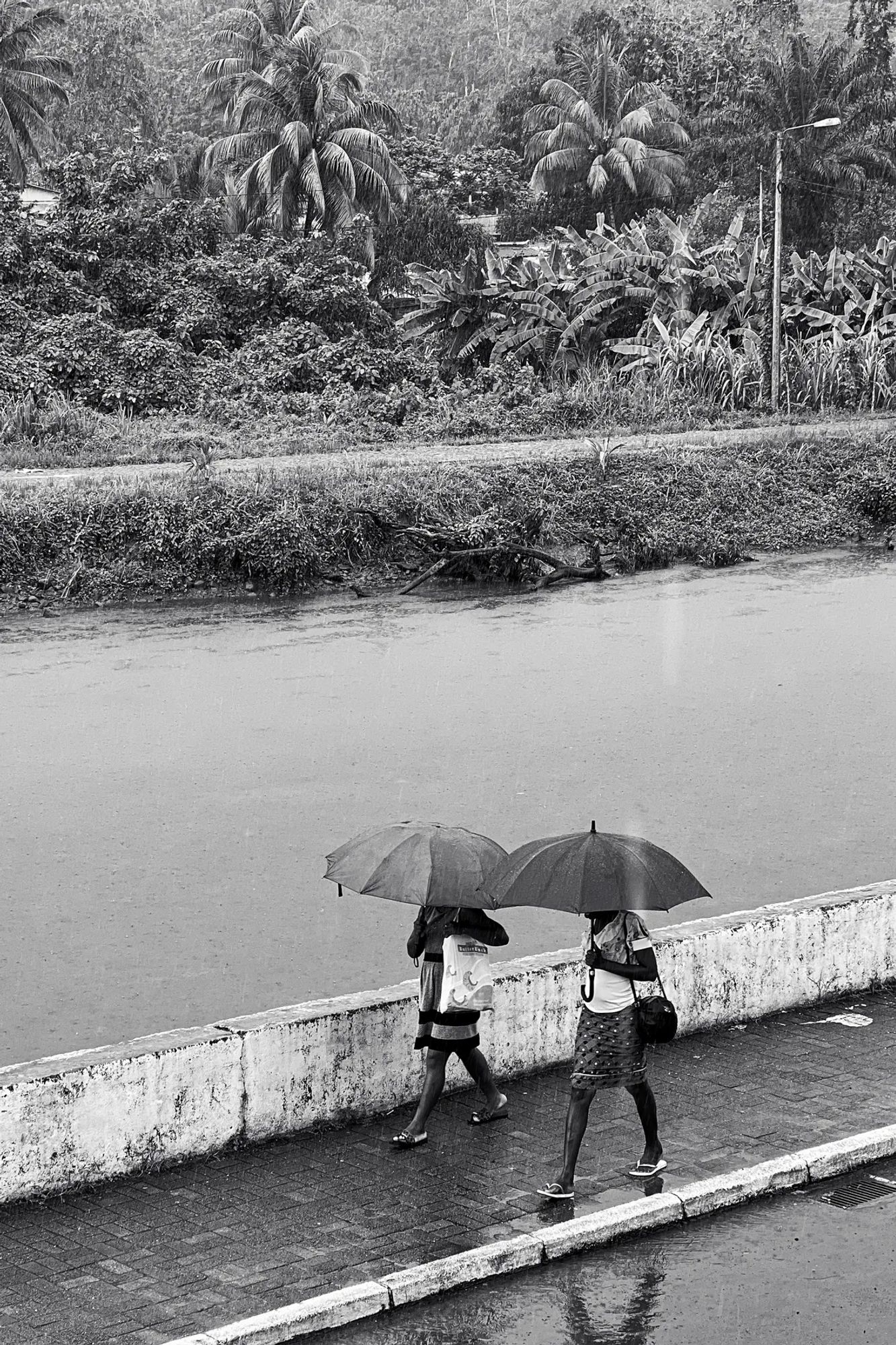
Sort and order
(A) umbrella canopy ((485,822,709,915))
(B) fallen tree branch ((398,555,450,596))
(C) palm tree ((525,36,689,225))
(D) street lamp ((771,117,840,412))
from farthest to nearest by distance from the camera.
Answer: (C) palm tree ((525,36,689,225)) → (D) street lamp ((771,117,840,412)) → (B) fallen tree branch ((398,555,450,596)) → (A) umbrella canopy ((485,822,709,915))

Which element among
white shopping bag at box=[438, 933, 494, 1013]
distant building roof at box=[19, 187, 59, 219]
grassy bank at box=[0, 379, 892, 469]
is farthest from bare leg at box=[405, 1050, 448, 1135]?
distant building roof at box=[19, 187, 59, 219]

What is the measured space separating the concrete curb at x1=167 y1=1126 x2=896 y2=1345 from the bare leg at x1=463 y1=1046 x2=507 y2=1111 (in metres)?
0.78

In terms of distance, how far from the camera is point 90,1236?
4.75m

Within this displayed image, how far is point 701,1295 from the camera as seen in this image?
4.40 metres

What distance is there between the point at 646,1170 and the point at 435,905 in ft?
3.46

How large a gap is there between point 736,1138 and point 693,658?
946 centimetres

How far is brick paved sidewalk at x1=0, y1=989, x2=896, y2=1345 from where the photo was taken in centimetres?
437

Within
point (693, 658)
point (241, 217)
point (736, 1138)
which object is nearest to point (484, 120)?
point (241, 217)

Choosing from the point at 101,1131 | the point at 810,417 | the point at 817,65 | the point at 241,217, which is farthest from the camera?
the point at 817,65

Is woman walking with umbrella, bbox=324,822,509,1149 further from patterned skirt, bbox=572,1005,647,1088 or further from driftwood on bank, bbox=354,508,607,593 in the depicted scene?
driftwood on bank, bbox=354,508,607,593

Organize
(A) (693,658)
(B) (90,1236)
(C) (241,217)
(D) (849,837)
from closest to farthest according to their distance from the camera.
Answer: (B) (90,1236), (D) (849,837), (A) (693,658), (C) (241,217)

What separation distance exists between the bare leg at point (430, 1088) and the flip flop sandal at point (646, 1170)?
706 millimetres

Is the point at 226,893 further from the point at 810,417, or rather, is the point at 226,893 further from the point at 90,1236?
the point at 810,417

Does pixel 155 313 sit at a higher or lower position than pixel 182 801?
higher
